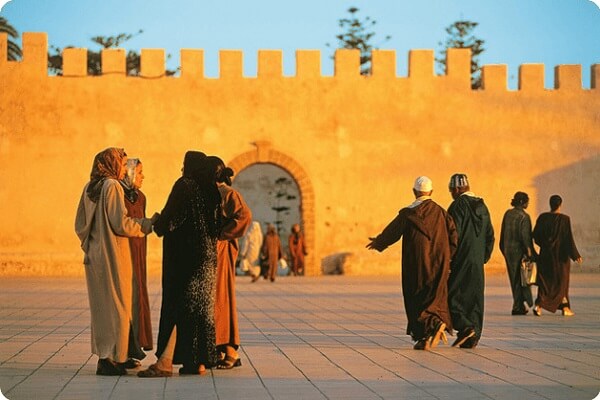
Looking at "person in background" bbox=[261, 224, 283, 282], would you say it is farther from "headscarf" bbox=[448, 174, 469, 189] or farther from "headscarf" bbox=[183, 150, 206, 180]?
"headscarf" bbox=[183, 150, 206, 180]

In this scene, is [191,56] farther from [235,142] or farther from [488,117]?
[488,117]

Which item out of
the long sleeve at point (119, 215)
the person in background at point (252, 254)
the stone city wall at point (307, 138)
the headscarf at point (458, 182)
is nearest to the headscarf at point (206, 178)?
the long sleeve at point (119, 215)

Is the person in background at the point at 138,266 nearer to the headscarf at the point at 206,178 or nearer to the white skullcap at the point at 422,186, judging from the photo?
the headscarf at the point at 206,178

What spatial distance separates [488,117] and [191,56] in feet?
23.7

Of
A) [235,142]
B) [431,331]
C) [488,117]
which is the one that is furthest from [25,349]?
[488,117]

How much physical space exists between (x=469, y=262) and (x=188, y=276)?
360cm

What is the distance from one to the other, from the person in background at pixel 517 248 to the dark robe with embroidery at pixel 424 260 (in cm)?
446

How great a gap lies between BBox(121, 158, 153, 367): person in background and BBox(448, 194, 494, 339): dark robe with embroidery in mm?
3231

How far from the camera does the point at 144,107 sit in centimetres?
Answer: 2845

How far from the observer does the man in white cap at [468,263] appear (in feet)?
36.1

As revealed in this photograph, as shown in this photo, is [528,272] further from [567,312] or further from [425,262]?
[425,262]

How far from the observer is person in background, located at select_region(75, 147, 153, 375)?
28.4ft

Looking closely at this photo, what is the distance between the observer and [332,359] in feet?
31.7

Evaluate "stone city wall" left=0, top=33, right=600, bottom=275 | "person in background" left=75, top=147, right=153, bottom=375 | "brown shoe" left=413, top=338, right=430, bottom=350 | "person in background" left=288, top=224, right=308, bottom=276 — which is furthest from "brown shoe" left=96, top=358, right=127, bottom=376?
"person in background" left=288, top=224, right=308, bottom=276
